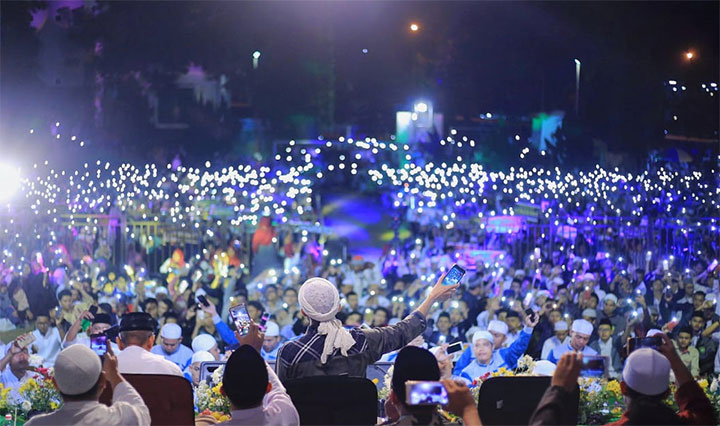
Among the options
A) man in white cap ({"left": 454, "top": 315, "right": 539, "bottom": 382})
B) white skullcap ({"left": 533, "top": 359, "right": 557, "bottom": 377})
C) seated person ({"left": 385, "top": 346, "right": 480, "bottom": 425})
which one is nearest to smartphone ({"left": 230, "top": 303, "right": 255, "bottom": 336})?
seated person ({"left": 385, "top": 346, "right": 480, "bottom": 425})

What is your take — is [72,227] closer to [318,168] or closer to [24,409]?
[318,168]

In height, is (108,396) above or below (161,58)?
below

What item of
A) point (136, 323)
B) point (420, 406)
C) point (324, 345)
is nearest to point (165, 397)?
point (136, 323)

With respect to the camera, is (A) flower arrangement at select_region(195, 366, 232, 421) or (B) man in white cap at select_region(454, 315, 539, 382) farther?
(B) man in white cap at select_region(454, 315, 539, 382)

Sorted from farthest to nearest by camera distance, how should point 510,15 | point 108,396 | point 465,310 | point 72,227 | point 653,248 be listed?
1. point 510,15
2. point 72,227
3. point 653,248
4. point 465,310
5. point 108,396

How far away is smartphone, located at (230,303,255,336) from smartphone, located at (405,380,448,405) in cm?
117

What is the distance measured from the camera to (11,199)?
1919cm

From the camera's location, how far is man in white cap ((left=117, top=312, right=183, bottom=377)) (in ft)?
14.9

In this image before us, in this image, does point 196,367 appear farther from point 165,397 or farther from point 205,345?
point 165,397

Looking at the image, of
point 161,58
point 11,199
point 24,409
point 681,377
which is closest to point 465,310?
point 24,409

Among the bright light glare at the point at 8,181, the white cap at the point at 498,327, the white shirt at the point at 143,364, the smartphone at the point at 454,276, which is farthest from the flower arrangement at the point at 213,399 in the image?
the bright light glare at the point at 8,181

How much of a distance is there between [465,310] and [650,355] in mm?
9328

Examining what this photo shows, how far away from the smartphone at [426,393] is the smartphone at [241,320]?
46.0 inches

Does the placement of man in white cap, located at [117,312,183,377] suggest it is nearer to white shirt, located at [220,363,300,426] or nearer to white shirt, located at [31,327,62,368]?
white shirt, located at [220,363,300,426]
